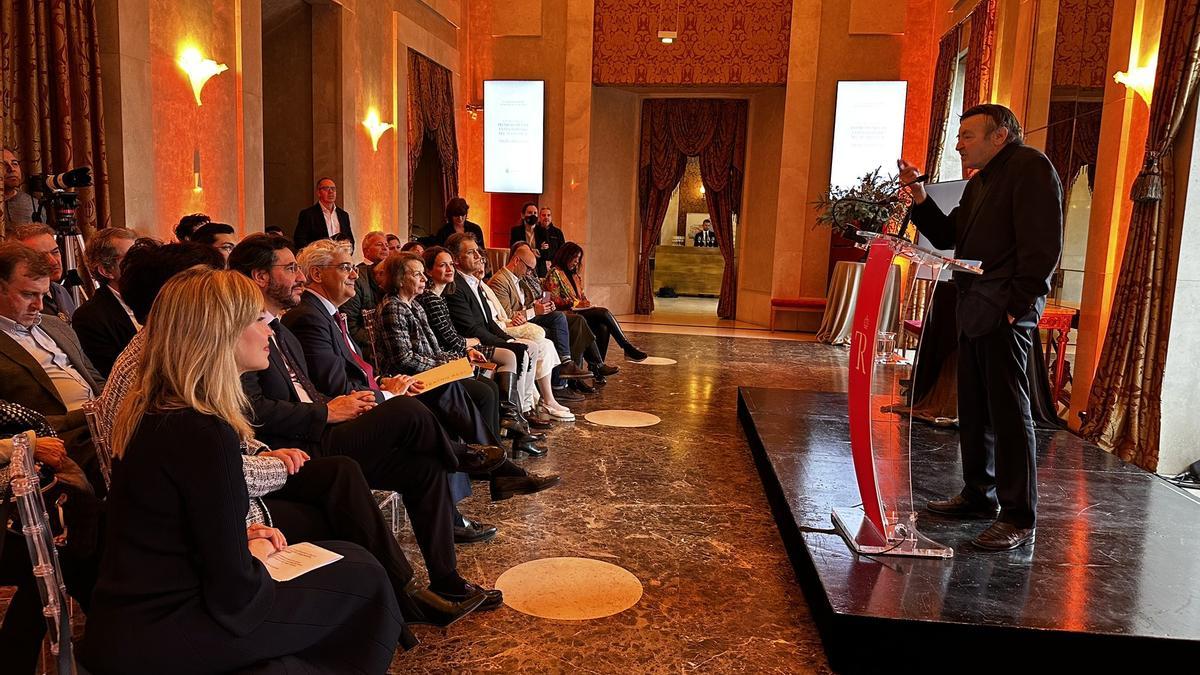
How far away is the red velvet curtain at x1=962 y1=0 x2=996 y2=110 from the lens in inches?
306

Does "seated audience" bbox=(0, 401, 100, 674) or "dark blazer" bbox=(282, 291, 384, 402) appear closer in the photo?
"seated audience" bbox=(0, 401, 100, 674)

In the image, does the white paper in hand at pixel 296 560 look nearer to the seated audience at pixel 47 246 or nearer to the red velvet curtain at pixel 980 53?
the seated audience at pixel 47 246

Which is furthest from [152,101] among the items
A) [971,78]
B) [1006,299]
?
[971,78]

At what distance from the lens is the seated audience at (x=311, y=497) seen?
2072 mm

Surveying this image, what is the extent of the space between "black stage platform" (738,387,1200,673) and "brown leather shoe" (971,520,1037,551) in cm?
3

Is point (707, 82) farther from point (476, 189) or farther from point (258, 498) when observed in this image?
point (258, 498)

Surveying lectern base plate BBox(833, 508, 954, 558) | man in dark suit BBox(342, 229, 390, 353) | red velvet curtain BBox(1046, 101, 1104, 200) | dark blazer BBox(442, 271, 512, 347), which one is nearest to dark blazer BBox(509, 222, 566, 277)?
man in dark suit BBox(342, 229, 390, 353)

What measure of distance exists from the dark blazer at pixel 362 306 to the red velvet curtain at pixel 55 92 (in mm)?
1588

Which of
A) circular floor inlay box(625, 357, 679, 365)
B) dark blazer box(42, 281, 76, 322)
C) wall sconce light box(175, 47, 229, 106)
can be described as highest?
wall sconce light box(175, 47, 229, 106)

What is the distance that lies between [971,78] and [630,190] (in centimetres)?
506

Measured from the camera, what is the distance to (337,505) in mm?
2213

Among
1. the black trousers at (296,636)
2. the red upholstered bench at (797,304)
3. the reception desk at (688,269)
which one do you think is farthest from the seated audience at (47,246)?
the reception desk at (688,269)

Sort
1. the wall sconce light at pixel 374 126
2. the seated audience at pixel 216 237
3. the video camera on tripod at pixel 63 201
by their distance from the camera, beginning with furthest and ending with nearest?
the wall sconce light at pixel 374 126, the video camera on tripod at pixel 63 201, the seated audience at pixel 216 237

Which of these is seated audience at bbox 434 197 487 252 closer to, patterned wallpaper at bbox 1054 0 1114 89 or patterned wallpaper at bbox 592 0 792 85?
patterned wallpaper at bbox 592 0 792 85
